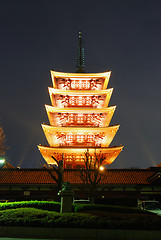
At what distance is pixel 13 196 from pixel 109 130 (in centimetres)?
1547

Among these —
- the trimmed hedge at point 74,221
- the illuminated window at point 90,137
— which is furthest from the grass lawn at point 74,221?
the illuminated window at point 90,137

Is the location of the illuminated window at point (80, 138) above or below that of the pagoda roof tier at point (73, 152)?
above

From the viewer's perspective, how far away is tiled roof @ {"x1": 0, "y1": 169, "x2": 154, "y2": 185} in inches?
1052

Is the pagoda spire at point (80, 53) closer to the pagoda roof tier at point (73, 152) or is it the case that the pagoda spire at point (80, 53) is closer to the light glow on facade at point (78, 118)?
the light glow on facade at point (78, 118)

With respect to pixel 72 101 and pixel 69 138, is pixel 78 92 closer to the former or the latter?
pixel 72 101

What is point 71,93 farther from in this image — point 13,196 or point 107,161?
point 13,196

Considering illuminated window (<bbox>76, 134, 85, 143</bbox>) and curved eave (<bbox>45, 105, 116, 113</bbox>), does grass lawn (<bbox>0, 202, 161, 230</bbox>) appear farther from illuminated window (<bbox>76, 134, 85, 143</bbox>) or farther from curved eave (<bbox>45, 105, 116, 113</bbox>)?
illuminated window (<bbox>76, 134, 85, 143</bbox>)

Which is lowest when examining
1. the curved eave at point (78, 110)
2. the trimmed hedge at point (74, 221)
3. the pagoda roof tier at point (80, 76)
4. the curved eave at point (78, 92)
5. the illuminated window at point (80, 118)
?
the trimmed hedge at point (74, 221)

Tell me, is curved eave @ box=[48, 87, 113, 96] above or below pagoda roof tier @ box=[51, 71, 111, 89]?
below

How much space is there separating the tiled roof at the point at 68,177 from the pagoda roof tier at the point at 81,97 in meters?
12.6

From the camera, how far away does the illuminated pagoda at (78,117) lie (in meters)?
34.7

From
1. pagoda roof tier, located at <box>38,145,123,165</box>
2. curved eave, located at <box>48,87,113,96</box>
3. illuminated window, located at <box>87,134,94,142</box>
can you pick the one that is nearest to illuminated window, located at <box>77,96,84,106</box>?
curved eave, located at <box>48,87,113,96</box>

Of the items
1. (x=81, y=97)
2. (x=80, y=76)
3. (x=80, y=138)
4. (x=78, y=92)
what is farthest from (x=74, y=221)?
(x=80, y=76)

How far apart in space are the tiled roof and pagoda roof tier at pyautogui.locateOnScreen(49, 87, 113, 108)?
12.6 meters
